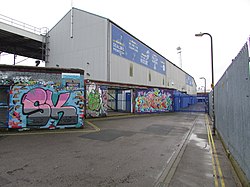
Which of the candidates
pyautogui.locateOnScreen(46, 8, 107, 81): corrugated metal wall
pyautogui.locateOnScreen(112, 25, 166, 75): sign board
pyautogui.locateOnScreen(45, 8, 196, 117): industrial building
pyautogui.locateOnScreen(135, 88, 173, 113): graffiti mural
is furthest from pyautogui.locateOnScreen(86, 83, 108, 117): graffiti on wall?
pyautogui.locateOnScreen(112, 25, 166, 75): sign board

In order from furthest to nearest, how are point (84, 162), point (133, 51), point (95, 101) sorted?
point (133, 51) → point (95, 101) → point (84, 162)

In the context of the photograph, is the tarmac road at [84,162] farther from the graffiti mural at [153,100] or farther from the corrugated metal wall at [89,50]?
the corrugated metal wall at [89,50]

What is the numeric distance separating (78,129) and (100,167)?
247 inches

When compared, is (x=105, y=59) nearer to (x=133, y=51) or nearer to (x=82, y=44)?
(x=82, y=44)

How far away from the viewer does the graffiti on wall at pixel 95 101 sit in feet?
53.4

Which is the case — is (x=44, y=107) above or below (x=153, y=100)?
below

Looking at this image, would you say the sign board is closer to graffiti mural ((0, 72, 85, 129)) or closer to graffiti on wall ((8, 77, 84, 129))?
graffiti mural ((0, 72, 85, 129))

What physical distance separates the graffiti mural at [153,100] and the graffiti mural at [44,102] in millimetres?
11485

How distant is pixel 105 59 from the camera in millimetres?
21344

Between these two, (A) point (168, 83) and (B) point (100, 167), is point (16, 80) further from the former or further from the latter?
(A) point (168, 83)

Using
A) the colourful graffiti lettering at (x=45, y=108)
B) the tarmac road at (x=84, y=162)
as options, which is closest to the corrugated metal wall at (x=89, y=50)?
the colourful graffiti lettering at (x=45, y=108)

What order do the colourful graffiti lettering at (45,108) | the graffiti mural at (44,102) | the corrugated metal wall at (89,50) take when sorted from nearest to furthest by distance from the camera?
the graffiti mural at (44,102) < the colourful graffiti lettering at (45,108) < the corrugated metal wall at (89,50)

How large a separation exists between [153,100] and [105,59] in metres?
8.59

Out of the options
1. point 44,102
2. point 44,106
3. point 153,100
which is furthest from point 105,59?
point 44,106
